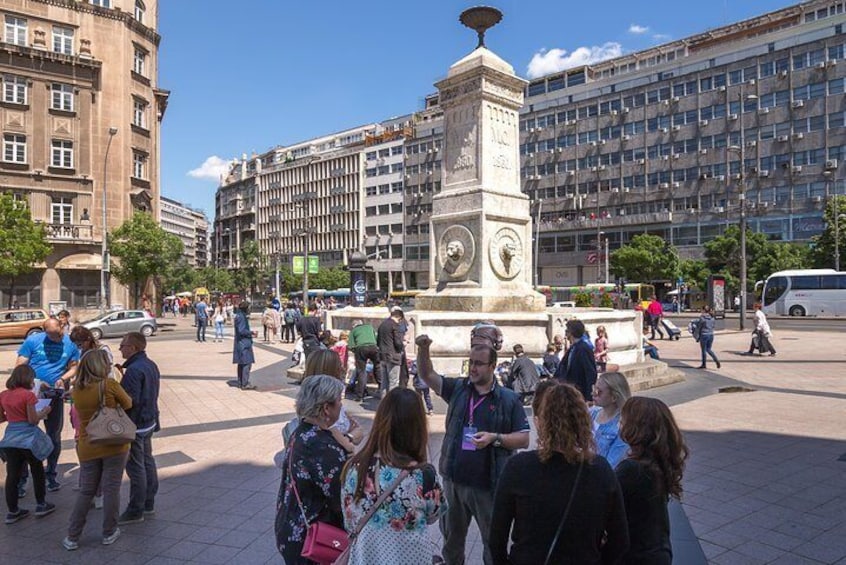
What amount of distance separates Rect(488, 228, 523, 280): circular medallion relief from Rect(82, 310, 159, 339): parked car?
2077 cm

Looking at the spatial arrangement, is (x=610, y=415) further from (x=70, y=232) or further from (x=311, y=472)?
(x=70, y=232)

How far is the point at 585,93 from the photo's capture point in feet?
224

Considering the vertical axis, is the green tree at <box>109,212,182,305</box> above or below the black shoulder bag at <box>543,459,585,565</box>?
above

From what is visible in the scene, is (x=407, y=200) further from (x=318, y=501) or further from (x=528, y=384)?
(x=318, y=501)

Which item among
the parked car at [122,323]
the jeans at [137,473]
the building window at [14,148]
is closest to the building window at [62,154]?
the building window at [14,148]

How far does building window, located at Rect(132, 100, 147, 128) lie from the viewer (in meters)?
40.7

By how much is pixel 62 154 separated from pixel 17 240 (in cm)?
936

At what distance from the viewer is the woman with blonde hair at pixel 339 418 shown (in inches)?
124

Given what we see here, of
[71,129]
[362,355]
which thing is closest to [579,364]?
[362,355]

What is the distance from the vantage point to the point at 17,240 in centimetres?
3105

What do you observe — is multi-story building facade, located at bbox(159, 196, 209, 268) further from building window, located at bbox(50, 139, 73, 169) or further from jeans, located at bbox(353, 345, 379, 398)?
jeans, located at bbox(353, 345, 379, 398)

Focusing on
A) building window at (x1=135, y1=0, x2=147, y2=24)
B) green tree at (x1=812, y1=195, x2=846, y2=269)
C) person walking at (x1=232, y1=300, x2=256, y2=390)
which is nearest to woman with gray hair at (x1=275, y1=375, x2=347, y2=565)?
person walking at (x1=232, y1=300, x2=256, y2=390)

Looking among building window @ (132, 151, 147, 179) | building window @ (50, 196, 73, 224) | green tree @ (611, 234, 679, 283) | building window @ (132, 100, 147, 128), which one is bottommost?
green tree @ (611, 234, 679, 283)

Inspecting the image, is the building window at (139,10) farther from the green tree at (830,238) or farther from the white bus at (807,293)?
the green tree at (830,238)
